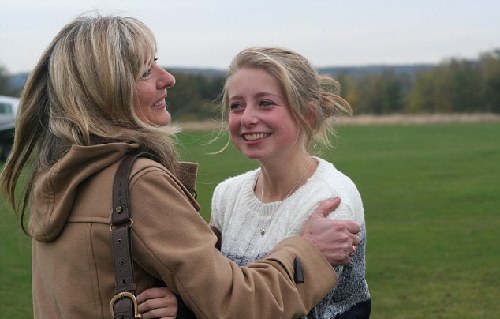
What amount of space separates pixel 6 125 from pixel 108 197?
97.7ft

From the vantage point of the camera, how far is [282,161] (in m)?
3.68

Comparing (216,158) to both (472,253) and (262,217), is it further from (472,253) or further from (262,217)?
(262,217)

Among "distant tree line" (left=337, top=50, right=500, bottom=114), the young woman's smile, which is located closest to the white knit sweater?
the young woman's smile

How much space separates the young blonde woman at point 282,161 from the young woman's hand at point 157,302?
26.5 inches

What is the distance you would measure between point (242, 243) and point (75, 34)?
1.08m

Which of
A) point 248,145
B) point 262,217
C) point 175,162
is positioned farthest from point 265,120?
point 175,162

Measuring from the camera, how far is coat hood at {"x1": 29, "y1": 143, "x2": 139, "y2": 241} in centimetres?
277

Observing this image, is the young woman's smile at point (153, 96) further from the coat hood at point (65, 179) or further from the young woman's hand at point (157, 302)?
the young woman's hand at point (157, 302)

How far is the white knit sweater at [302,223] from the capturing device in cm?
340

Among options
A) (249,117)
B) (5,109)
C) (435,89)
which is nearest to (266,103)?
(249,117)

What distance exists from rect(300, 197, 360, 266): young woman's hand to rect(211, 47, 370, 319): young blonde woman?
6.5 inches

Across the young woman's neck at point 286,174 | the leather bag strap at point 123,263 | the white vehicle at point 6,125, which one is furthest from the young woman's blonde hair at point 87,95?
the white vehicle at point 6,125

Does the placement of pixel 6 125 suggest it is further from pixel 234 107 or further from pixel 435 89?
pixel 435 89

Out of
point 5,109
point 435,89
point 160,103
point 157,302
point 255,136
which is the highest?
point 160,103
